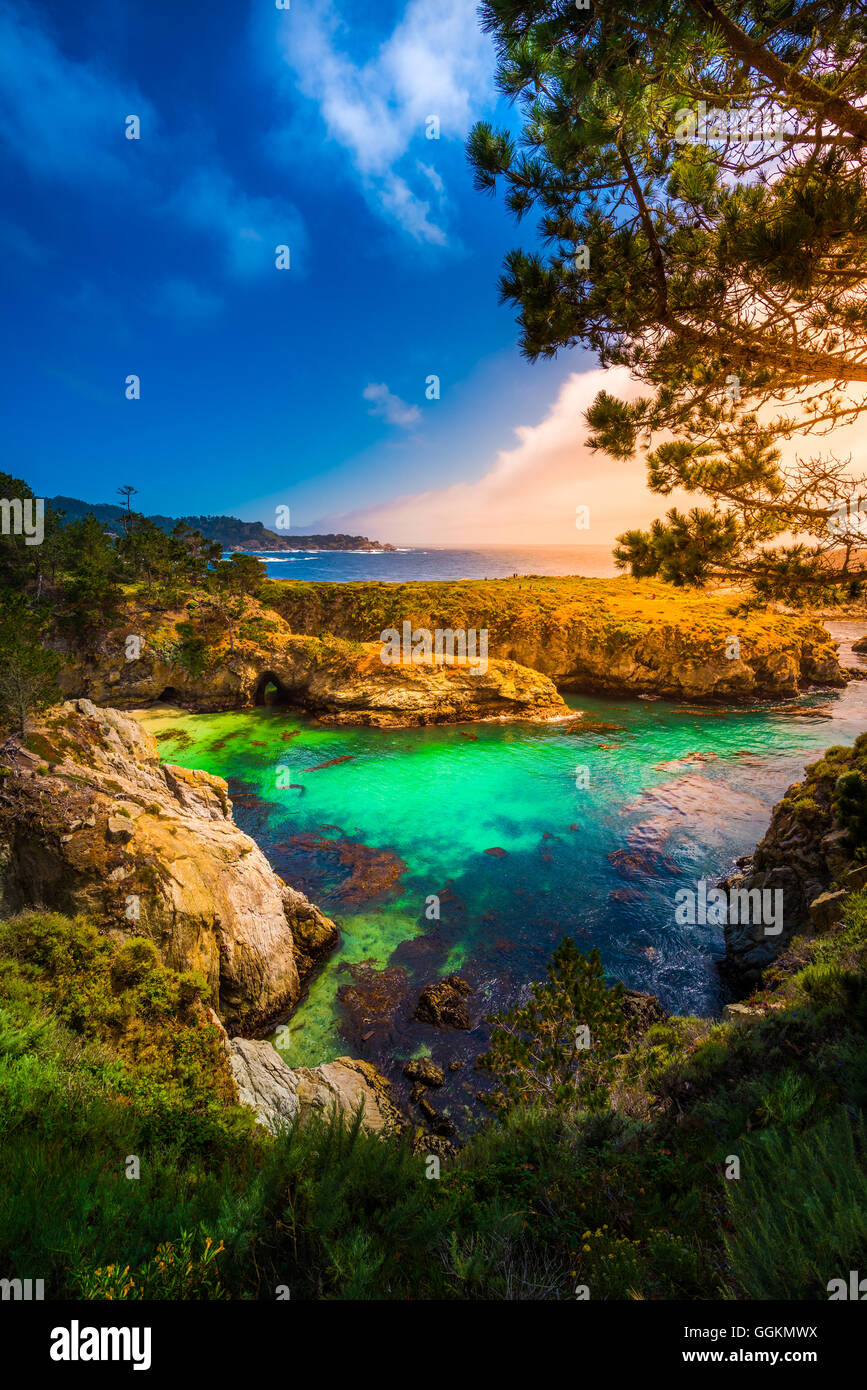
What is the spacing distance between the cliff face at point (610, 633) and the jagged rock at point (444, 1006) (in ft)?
96.6

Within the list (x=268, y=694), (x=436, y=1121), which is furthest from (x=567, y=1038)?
(x=268, y=694)

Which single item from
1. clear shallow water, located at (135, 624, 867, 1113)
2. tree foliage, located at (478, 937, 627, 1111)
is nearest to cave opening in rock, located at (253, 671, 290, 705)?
clear shallow water, located at (135, 624, 867, 1113)

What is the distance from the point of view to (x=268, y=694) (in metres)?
35.2

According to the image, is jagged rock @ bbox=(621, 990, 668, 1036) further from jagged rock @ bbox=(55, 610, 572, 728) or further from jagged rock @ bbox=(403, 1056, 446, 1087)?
jagged rock @ bbox=(55, 610, 572, 728)

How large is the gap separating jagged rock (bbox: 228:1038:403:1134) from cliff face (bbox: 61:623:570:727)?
21.9 metres

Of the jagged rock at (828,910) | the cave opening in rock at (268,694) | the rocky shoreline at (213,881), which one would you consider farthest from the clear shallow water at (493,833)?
the jagged rock at (828,910)

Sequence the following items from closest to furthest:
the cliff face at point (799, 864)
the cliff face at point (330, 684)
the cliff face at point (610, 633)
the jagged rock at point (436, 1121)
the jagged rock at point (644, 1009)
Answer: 1. the jagged rock at point (436, 1121)
2. the jagged rock at point (644, 1009)
3. the cliff face at point (799, 864)
4. the cliff face at point (330, 684)
5. the cliff face at point (610, 633)

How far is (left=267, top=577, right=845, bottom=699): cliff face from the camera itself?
113 feet

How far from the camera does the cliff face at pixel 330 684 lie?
3033 centimetres

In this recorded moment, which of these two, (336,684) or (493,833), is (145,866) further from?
(336,684)

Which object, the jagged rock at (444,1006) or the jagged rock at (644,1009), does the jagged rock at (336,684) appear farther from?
the jagged rock at (644,1009)

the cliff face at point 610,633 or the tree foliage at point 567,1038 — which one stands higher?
the cliff face at point 610,633
